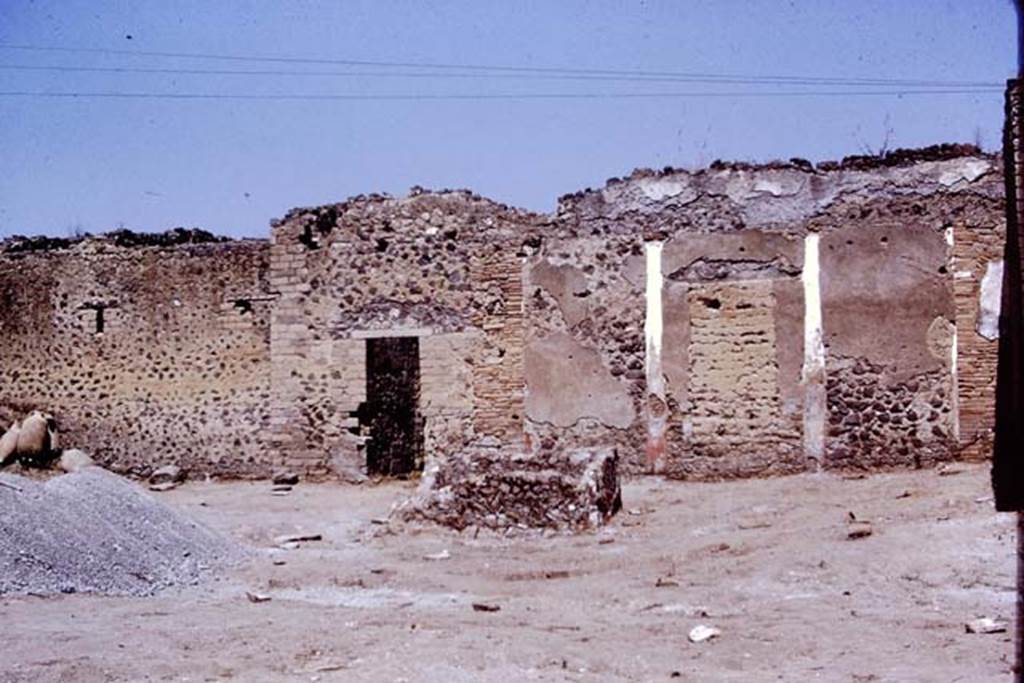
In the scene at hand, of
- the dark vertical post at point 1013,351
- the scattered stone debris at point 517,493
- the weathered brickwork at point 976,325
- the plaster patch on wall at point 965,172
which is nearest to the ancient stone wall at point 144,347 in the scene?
the scattered stone debris at point 517,493

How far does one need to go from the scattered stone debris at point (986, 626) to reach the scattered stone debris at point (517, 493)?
15.5 ft

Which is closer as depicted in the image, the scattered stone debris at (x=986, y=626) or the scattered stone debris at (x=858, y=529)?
the scattered stone debris at (x=986, y=626)

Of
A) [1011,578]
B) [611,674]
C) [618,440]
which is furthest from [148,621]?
[618,440]

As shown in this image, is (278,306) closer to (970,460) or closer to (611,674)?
(970,460)

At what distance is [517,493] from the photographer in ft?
35.1

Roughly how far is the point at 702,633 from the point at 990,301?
753 cm

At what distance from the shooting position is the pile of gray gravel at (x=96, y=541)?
26.7 ft

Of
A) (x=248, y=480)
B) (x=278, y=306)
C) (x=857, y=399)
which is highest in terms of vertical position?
(x=278, y=306)

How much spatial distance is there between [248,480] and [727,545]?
32.7ft

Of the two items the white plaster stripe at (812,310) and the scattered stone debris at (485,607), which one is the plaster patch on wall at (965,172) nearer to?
the white plaster stripe at (812,310)

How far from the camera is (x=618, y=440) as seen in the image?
1371cm

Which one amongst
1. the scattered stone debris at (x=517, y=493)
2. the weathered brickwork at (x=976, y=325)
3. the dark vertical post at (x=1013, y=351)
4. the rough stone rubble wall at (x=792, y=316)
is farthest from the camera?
the rough stone rubble wall at (x=792, y=316)

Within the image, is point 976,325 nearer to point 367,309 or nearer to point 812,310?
point 812,310

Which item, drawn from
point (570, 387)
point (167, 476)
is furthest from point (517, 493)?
point (167, 476)
